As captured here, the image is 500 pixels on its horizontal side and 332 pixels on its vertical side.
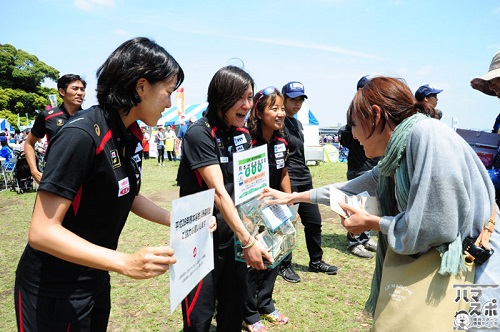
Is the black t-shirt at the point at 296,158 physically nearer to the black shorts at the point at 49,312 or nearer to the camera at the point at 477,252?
the camera at the point at 477,252

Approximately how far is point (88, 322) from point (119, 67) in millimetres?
1153

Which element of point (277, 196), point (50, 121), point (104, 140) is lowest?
point (277, 196)

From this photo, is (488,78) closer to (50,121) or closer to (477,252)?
(477,252)

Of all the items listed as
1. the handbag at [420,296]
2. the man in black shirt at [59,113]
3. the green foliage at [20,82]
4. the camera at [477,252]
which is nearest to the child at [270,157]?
the handbag at [420,296]

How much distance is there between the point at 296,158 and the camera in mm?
4469

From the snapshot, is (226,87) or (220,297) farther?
(220,297)

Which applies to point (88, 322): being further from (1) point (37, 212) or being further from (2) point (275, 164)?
(2) point (275, 164)

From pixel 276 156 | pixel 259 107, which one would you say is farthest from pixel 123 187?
pixel 276 156

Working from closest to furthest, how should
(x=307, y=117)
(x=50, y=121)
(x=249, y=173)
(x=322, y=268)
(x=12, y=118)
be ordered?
1. (x=249, y=173)
2. (x=50, y=121)
3. (x=322, y=268)
4. (x=307, y=117)
5. (x=12, y=118)

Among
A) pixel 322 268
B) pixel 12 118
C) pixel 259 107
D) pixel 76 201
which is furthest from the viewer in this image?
pixel 12 118

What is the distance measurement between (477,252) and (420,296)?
312 mm

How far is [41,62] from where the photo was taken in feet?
136

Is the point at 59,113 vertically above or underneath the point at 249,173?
above

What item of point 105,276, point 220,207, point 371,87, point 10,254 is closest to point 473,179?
point 371,87
